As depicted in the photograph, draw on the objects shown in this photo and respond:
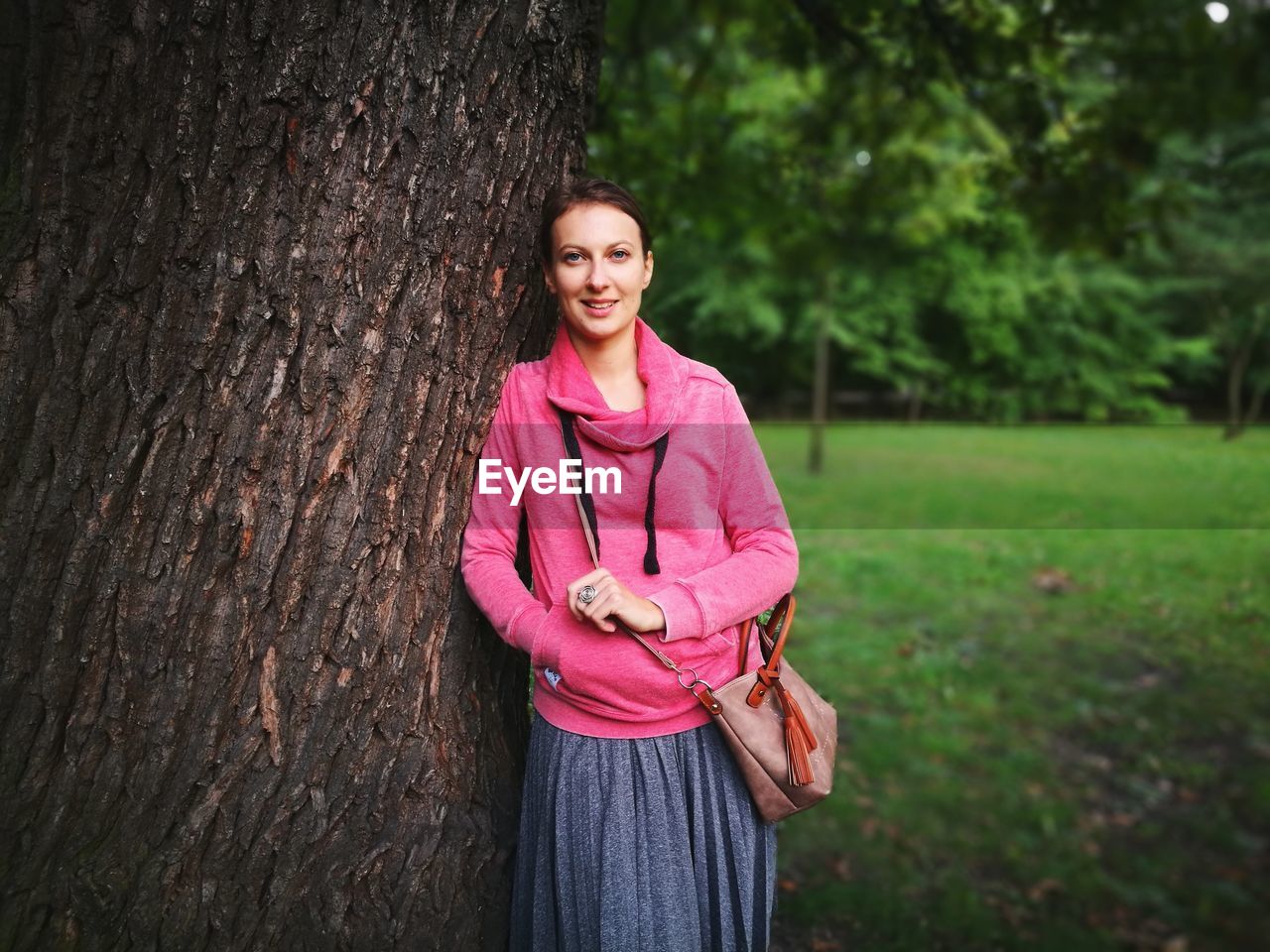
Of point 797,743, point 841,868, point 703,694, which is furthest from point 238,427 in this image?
point 841,868

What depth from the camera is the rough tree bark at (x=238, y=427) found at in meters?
1.76

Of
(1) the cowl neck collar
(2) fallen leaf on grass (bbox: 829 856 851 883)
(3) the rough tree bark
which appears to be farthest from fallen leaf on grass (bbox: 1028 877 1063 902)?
(1) the cowl neck collar

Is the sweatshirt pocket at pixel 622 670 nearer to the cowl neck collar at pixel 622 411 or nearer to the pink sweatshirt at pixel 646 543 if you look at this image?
the pink sweatshirt at pixel 646 543

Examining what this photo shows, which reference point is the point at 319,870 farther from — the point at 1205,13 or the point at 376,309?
the point at 1205,13

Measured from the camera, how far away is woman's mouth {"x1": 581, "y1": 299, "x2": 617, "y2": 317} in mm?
1814

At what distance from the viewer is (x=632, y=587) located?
1.81m

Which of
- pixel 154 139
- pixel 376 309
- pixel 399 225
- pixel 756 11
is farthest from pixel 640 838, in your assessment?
pixel 756 11

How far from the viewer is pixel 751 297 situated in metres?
13.2

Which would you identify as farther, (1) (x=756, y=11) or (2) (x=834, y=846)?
(1) (x=756, y=11)

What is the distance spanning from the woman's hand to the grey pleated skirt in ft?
0.88

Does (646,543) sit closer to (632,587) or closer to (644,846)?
(632,587)

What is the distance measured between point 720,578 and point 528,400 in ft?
1.74

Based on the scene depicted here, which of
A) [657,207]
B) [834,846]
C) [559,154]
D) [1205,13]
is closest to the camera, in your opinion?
[559,154]

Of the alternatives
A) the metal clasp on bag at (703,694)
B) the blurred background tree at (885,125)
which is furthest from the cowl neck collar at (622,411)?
the blurred background tree at (885,125)
